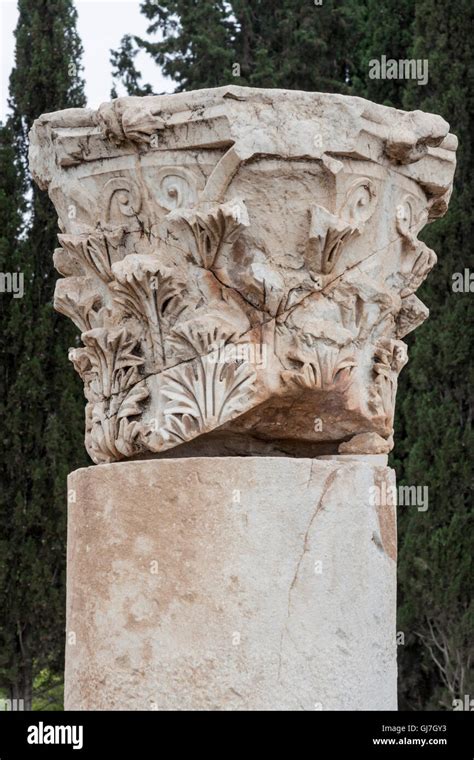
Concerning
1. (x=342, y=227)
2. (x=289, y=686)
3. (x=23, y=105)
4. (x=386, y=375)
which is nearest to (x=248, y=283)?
(x=342, y=227)

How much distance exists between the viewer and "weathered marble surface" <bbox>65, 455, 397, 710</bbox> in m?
3.90

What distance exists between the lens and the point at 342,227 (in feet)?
13.4

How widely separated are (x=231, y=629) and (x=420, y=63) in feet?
31.2

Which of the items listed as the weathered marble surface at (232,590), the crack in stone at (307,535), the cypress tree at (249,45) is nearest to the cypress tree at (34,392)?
the cypress tree at (249,45)

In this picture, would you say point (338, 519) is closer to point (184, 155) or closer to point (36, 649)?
point (184, 155)

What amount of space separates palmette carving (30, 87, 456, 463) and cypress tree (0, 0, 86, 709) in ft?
25.3

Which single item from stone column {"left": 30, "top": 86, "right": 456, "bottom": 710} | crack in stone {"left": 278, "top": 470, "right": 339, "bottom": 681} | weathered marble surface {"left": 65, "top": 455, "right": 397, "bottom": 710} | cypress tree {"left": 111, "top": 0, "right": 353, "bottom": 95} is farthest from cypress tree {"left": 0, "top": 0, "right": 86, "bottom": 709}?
crack in stone {"left": 278, "top": 470, "right": 339, "bottom": 681}

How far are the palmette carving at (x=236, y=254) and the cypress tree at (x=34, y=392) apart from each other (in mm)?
7706

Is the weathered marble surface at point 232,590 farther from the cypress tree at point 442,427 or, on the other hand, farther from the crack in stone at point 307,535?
the cypress tree at point 442,427

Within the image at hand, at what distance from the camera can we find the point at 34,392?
39.7ft

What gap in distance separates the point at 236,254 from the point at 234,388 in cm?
42

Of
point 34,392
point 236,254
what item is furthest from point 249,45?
point 236,254

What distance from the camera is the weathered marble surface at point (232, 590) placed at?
3898mm

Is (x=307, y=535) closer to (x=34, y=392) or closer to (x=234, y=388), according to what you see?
(x=234, y=388)
